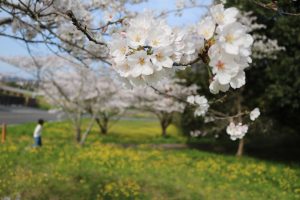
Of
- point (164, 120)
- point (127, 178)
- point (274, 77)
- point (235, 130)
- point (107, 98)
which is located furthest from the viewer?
point (164, 120)

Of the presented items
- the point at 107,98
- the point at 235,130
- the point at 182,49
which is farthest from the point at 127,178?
the point at 107,98

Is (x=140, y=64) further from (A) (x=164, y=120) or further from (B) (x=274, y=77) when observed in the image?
(A) (x=164, y=120)

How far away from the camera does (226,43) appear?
168 cm

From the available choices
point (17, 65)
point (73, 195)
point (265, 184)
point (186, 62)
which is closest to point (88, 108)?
point (17, 65)

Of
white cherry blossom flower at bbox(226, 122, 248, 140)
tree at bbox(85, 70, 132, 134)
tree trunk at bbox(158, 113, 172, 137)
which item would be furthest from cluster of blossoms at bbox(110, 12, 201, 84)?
tree trunk at bbox(158, 113, 172, 137)

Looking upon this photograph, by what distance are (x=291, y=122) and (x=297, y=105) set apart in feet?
9.52

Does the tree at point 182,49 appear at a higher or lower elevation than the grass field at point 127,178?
higher

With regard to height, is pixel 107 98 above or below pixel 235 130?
above

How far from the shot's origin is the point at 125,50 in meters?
1.93

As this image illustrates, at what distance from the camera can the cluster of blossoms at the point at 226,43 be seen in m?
1.68

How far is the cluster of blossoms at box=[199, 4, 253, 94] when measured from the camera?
66.2 inches

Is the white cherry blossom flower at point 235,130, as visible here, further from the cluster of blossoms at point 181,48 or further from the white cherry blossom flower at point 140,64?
the white cherry blossom flower at point 140,64

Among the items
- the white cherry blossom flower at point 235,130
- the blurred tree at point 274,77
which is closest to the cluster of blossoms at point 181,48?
the white cherry blossom flower at point 235,130

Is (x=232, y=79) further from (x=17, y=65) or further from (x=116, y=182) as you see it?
(x=17, y=65)
